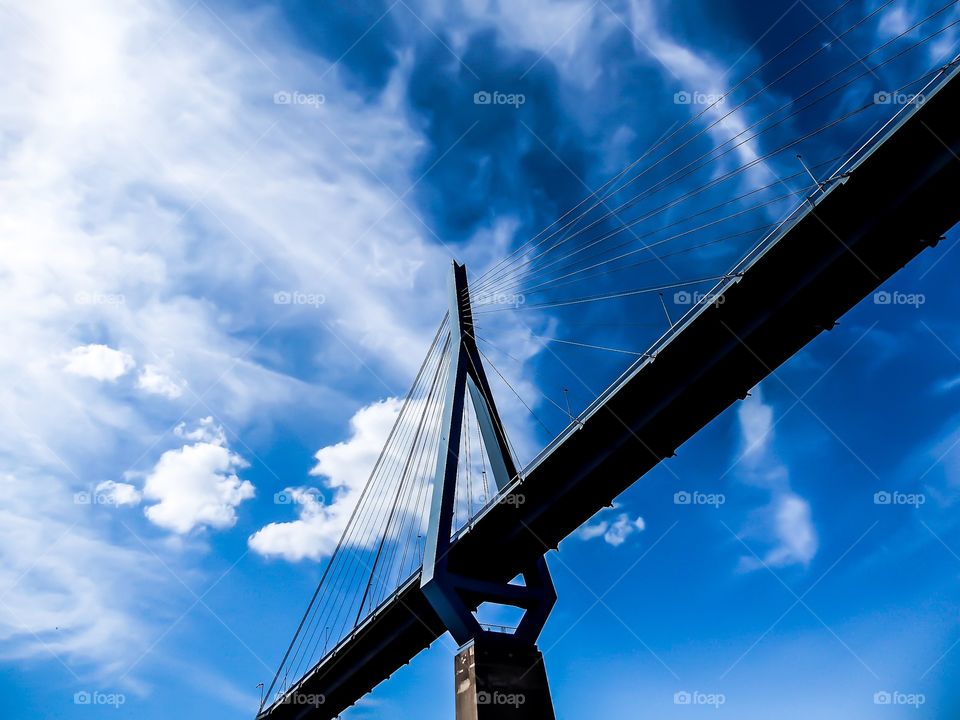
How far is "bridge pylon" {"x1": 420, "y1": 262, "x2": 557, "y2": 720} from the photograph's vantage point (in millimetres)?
18875

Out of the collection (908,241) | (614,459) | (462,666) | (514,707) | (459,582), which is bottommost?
(514,707)

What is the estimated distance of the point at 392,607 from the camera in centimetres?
2414

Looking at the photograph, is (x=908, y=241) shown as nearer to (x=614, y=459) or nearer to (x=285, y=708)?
(x=614, y=459)

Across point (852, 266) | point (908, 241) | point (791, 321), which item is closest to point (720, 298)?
point (791, 321)

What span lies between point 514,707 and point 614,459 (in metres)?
8.20

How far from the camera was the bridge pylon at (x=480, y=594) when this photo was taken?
→ 18875mm

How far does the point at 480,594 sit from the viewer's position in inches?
846
